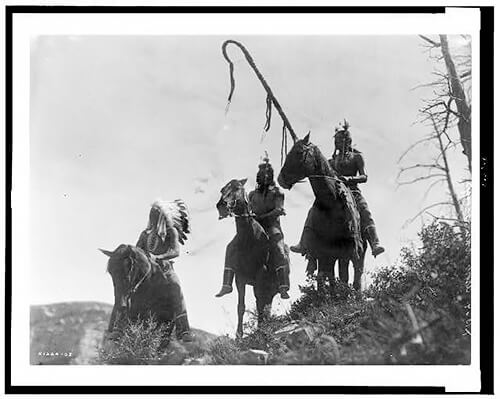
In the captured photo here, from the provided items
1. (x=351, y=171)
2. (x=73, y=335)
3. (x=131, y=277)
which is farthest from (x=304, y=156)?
Result: (x=73, y=335)

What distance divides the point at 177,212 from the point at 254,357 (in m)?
1.08

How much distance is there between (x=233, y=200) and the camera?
7293mm

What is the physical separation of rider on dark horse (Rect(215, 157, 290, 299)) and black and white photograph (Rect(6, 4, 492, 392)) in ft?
0.04

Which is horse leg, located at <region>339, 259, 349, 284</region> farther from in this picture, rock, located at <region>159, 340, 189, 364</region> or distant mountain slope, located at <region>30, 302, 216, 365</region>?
rock, located at <region>159, 340, 189, 364</region>

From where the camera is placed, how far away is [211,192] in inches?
288

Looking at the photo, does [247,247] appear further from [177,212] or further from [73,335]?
[73,335]

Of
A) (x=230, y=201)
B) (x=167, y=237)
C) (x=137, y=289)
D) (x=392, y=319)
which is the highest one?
(x=230, y=201)

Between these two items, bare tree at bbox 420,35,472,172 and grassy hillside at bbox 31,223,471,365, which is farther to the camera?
bare tree at bbox 420,35,472,172

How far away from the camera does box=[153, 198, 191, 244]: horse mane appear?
7.30 metres

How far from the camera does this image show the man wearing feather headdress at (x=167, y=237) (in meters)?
7.29

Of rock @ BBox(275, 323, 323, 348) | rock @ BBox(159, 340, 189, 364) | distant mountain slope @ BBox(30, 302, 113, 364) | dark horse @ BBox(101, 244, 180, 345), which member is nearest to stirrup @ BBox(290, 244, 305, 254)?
rock @ BBox(275, 323, 323, 348)

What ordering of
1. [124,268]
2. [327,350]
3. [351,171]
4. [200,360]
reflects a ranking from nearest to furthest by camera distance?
[327,350] < [200,360] < [124,268] < [351,171]

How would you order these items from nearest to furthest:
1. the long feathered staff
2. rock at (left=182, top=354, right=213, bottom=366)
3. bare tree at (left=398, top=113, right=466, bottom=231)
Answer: rock at (left=182, top=354, right=213, bottom=366) → bare tree at (left=398, top=113, right=466, bottom=231) → the long feathered staff
